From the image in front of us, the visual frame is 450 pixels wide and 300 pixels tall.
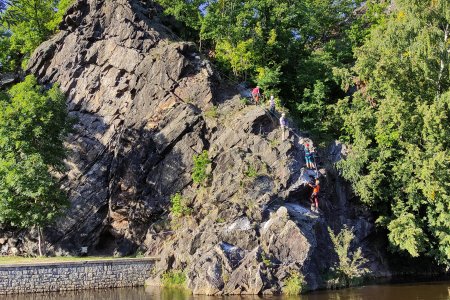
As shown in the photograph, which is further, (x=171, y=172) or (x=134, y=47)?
(x=134, y=47)

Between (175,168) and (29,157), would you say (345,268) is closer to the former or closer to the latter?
(175,168)

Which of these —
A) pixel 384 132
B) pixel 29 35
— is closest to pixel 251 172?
pixel 384 132

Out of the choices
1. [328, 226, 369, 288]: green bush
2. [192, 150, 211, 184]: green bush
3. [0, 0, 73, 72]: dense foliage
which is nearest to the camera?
[328, 226, 369, 288]: green bush

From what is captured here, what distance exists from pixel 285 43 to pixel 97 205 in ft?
71.5

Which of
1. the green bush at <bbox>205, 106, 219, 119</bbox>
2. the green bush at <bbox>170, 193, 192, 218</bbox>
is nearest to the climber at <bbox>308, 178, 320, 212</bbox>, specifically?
the green bush at <bbox>170, 193, 192, 218</bbox>

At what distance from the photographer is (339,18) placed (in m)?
47.6

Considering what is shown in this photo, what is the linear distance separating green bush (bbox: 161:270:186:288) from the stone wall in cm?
149

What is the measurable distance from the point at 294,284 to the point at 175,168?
1284cm

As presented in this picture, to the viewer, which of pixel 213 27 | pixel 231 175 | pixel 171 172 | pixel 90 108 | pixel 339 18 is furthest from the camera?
pixel 339 18

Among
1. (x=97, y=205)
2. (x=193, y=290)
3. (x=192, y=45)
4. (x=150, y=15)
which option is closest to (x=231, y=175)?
(x=193, y=290)

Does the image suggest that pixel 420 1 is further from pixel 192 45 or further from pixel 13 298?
pixel 13 298

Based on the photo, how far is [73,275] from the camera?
25.7 m

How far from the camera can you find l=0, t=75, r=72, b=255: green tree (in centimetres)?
2842

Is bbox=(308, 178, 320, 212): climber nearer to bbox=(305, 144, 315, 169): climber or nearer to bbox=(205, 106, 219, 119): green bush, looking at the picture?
bbox=(305, 144, 315, 169): climber
